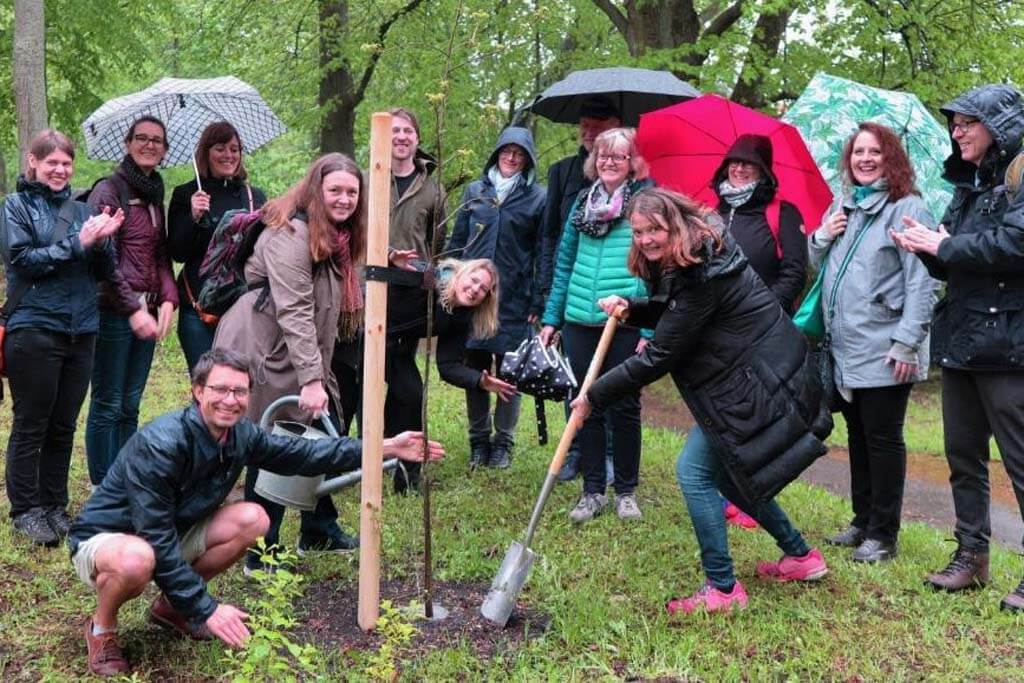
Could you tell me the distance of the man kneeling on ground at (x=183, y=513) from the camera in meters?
3.28

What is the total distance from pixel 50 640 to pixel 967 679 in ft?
11.1

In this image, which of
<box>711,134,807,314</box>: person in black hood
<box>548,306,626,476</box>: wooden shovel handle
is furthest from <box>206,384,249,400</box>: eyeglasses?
<box>711,134,807,314</box>: person in black hood

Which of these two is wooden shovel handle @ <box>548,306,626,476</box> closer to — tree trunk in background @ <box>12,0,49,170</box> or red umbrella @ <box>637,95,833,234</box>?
red umbrella @ <box>637,95,833,234</box>

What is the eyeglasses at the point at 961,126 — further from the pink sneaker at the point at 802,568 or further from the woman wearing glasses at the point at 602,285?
the pink sneaker at the point at 802,568

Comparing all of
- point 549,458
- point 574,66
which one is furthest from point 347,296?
point 574,66

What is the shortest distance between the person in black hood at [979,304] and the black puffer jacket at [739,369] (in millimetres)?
693

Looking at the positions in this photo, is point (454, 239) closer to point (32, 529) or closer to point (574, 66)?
point (32, 529)

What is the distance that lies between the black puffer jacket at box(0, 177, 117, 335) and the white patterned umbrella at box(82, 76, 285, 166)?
4.00 ft

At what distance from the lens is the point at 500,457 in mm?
6309

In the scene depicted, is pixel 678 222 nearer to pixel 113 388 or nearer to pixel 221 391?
pixel 221 391

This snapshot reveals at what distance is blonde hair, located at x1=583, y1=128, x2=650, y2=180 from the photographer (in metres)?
4.93

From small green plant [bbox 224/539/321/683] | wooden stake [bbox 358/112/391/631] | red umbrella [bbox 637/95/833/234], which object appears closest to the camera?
small green plant [bbox 224/539/321/683]

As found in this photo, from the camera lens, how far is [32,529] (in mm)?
4660

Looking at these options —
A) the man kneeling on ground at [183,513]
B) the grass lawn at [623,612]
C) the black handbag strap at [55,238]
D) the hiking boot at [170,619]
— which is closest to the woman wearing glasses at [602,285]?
the grass lawn at [623,612]
